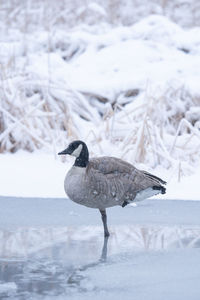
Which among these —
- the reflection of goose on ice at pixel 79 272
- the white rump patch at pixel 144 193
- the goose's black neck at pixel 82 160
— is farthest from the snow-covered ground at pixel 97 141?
the goose's black neck at pixel 82 160

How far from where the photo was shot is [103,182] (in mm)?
5695

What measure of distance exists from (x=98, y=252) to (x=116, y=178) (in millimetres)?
736

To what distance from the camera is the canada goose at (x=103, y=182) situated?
5.62 m

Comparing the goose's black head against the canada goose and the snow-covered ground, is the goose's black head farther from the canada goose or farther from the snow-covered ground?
the snow-covered ground

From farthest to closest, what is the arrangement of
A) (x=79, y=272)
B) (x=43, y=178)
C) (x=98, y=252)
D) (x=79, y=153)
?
1. (x=43, y=178)
2. (x=79, y=153)
3. (x=98, y=252)
4. (x=79, y=272)

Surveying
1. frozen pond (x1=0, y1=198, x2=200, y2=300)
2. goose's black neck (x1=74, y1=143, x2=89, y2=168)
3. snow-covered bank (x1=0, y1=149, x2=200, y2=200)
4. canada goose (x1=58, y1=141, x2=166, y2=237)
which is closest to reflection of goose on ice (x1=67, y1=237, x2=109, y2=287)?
frozen pond (x1=0, y1=198, x2=200, y2=300)

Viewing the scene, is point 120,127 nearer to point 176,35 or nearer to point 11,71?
point 11,71

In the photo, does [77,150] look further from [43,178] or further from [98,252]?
[43,178]

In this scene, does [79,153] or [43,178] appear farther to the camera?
[43,178]

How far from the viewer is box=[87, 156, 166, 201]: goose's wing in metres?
5.69

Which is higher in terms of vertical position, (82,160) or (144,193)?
(82,160)

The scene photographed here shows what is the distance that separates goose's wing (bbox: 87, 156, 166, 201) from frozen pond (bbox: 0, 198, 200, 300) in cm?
35

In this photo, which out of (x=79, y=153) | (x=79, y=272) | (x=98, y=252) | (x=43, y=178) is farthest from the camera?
(x=43, y=178)

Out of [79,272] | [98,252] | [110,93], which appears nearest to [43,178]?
[98,252]
